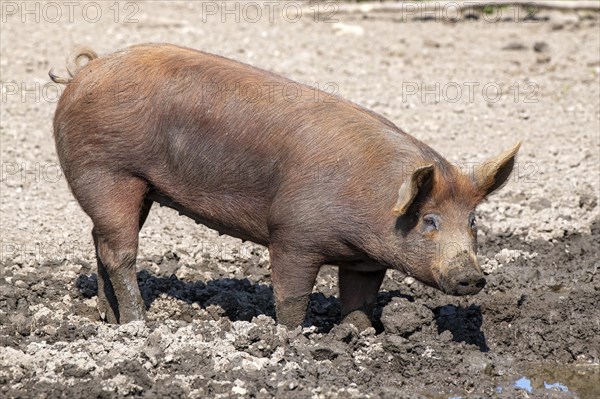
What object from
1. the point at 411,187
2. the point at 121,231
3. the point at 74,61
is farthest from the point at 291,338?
the point at 74,61

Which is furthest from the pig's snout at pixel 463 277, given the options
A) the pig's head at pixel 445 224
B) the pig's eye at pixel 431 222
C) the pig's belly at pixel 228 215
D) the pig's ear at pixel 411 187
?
the pig's belly at pixel 228 215

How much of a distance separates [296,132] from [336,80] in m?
6.91

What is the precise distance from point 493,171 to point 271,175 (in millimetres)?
1380

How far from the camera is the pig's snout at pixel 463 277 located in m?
6.83

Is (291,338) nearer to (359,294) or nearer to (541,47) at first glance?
(359,294)

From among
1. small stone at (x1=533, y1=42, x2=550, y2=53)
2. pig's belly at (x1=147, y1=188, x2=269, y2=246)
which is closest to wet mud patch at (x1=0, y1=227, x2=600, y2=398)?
pig's belly at (x1=147, y1=188, x2=269, y2=246)

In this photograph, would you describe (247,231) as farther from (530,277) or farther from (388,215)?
(530,277)

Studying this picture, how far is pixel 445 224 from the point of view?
7059mm

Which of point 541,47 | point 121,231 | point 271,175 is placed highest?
point 271,175

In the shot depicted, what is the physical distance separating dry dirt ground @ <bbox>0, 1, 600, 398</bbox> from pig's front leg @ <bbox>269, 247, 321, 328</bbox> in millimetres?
167

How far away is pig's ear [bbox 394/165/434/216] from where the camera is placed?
265 inches

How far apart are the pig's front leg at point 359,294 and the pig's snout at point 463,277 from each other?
2.85ft

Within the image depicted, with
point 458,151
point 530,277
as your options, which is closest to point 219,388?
point 530,277

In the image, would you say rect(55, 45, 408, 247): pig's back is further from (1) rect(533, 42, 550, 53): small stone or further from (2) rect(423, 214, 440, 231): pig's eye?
(1) rect(533, 42, 550, 53): small stone
